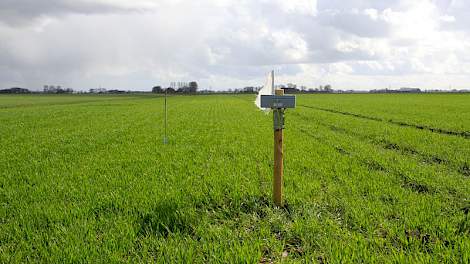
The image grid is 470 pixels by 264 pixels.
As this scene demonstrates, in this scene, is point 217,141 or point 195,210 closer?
point 195,210

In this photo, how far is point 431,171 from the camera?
796 cm

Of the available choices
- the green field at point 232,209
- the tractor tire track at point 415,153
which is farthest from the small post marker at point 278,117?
the tractor tire track at point 415,153

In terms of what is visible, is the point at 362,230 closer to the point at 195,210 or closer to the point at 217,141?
the point at 195,210

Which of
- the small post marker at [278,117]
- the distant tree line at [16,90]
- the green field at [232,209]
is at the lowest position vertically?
the green field at [232,209]

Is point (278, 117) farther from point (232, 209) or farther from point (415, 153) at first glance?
point (415, 153)

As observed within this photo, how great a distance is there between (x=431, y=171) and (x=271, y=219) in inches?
200

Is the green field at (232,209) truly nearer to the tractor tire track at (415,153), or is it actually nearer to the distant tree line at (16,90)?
the tractor tire track at (415,153)

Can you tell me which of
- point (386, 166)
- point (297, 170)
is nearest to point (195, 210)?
point (297, 170)

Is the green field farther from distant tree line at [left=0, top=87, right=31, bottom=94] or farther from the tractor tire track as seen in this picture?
distant tree line at [left=0, top=87, right=31, bottom=94]

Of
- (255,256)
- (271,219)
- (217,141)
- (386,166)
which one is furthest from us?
(217,141)

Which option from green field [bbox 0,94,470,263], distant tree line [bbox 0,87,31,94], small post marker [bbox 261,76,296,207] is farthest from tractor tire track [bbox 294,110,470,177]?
distant tree line [bbox 0,87,31,94]

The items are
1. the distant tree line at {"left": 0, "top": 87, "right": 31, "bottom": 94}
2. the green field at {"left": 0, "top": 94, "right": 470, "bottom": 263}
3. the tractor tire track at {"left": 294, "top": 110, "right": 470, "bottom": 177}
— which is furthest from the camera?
the distant tree line at {"left": 0, "top": 87, "right": 31, "bottom": 94}

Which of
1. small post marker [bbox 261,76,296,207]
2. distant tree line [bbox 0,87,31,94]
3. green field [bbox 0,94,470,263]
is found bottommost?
green field [bbox 0,94,470,263]

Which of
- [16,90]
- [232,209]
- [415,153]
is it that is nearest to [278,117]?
[232,209]
